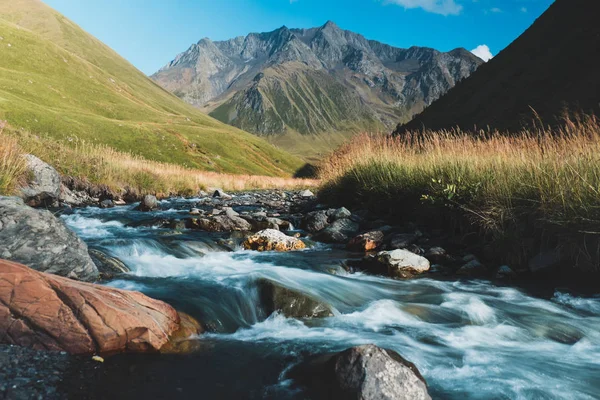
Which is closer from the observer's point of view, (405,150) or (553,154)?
(553,154)

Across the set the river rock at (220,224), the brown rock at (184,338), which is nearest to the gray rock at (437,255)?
the brown rock at (184,338)

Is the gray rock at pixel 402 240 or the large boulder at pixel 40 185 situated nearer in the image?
the gray rock at pixel 402 240

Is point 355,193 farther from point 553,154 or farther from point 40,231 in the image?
point 40,231

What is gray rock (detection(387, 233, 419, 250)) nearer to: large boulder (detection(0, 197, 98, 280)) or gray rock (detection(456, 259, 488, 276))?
gray rock (detection(456, 259, 488, 276))

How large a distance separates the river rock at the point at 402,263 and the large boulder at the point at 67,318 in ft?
16.5

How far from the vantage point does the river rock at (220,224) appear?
12.2 m

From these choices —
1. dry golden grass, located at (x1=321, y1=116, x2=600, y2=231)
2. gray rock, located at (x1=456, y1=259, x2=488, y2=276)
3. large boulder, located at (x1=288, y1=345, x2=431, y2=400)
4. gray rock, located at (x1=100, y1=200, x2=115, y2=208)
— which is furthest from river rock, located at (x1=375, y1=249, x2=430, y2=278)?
gray rock, located at (x1=100, y1=200, x2=115, y2=208)

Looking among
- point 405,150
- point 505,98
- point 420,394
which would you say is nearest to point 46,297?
point 420,394

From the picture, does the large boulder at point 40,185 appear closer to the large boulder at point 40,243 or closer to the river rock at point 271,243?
the river rock at point 271,243

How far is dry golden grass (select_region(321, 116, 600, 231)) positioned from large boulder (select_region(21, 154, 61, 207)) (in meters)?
12.7

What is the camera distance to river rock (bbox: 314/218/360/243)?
11.0 meters

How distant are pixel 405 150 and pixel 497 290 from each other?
363 inches

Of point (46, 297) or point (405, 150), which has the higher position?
point (405, 150)

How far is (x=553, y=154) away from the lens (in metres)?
8.04
